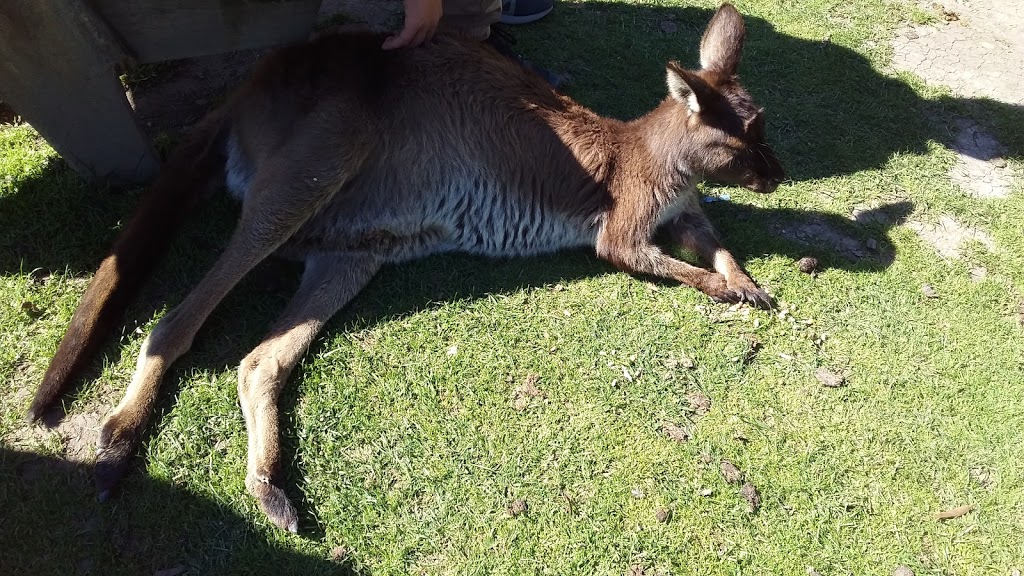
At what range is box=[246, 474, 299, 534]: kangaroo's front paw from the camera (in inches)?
109

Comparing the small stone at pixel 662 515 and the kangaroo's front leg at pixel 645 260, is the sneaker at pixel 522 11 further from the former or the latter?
the small stone at pixel 662 515

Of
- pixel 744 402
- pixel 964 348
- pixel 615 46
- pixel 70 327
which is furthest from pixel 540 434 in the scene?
pixel 615 46

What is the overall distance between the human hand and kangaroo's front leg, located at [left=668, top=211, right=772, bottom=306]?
2.11 meters

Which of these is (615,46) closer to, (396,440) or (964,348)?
(964,348)

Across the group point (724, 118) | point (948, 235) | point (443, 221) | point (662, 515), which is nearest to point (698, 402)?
point (662, 515)

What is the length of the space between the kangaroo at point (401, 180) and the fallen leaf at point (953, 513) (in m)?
1.48

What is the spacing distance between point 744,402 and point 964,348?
1.63 m

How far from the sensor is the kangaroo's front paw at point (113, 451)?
2773 mm

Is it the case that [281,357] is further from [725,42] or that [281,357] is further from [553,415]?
[725,42]

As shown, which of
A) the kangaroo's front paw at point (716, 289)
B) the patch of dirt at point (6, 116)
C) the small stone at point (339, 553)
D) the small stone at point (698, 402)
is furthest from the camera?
the patch of dirt at point (6, 116)

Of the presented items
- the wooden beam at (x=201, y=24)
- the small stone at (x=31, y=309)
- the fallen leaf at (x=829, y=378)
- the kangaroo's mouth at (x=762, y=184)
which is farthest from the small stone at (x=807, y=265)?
the small stone at (x=31, y=309)

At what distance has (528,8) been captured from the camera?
18.8 feet

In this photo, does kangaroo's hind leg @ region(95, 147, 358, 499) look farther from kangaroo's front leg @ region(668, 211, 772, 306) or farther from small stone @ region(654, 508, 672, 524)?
small stone @ region(654, 508, 672, 524)

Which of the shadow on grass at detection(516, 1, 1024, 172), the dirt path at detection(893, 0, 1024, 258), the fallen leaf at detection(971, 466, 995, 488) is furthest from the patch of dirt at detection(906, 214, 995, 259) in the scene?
the fallen leaf at detection(971, 466, 995, 488)
